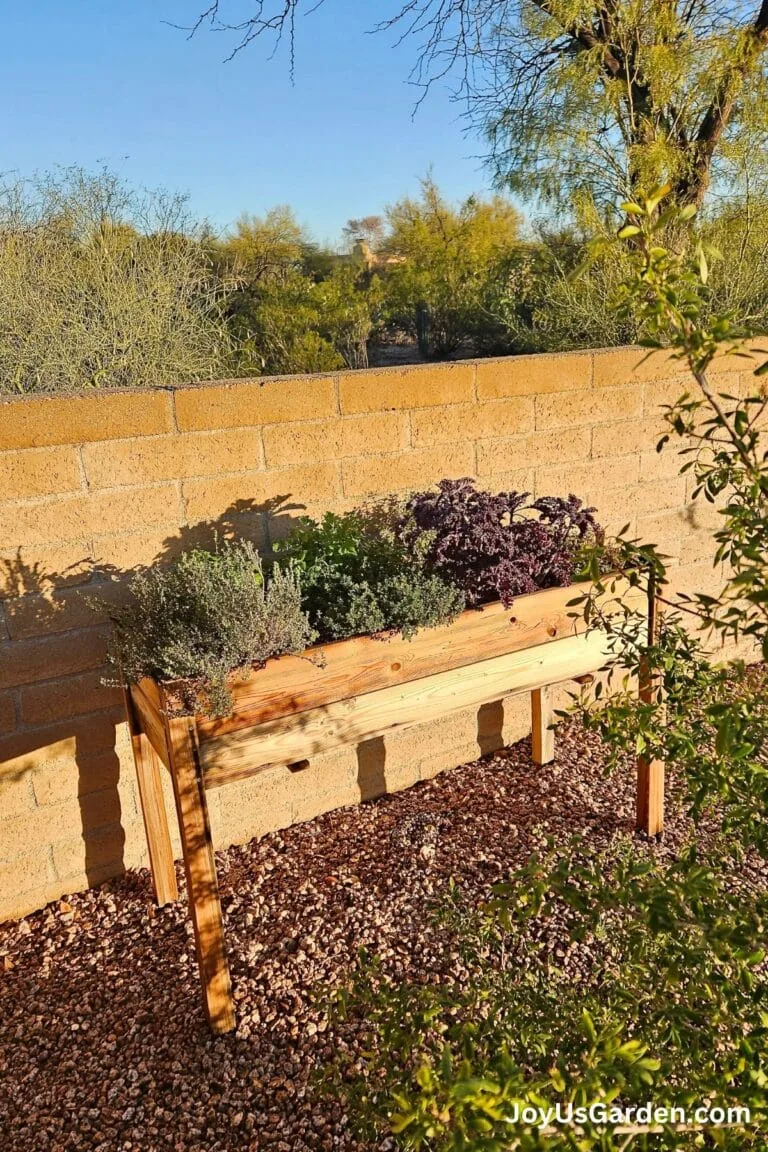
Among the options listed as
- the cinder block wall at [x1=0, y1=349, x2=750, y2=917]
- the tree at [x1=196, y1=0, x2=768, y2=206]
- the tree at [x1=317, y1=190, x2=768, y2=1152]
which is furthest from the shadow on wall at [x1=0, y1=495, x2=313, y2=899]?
the tree at [x1=196, y1=0, x2=768, y2=206]

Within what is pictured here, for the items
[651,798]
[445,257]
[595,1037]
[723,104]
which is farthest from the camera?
[445,257]

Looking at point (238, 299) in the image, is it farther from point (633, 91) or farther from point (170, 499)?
point (170, 499)

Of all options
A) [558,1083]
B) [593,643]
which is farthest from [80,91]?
[558,1083]

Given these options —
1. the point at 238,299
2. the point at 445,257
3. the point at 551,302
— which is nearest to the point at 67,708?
the point at 551,302

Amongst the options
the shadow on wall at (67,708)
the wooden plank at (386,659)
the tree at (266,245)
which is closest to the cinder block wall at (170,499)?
the shadow on wall at (67,708)

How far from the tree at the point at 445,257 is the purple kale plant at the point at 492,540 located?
21.7ft

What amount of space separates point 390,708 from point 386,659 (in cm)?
16

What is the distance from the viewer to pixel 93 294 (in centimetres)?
581

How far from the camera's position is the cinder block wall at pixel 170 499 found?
2.63m

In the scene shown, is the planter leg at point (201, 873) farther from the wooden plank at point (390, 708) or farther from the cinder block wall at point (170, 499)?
the cinder block wall at point (170, 499)

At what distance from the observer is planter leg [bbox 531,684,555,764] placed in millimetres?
3715

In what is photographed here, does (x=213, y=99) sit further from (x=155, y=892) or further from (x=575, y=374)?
(x=155, y=892)

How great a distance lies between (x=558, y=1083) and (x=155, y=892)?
94.2 inches

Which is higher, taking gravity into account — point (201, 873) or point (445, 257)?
point (445, 257)
